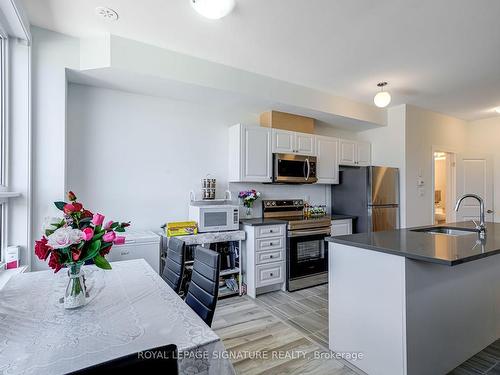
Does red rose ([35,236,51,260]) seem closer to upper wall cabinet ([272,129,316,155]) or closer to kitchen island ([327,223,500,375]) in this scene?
kitchen island ([327,223,500,375])

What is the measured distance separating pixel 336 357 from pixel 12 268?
2541mm

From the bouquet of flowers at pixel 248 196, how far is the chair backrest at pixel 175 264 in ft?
5.72

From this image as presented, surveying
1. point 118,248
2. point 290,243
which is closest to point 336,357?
point 290,243

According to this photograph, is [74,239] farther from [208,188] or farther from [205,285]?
[208,188]

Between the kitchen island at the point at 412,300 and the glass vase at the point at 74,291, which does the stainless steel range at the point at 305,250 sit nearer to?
the kitchen island at the point at 412,300

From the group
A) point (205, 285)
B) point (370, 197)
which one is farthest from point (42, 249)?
point (370, 197)

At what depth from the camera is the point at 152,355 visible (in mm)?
630

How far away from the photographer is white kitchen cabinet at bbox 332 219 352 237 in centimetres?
401

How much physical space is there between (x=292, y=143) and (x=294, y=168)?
0.35 m

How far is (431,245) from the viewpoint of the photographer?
1.80 m

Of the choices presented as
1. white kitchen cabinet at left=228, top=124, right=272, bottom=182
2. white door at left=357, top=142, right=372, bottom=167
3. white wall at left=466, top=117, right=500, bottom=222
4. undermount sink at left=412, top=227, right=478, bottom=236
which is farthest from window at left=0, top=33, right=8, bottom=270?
white wall at left=466, top=117, right=500, bottom=222

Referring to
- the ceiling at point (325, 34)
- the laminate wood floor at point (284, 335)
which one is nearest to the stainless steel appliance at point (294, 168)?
the ceiling at point (325, 34)

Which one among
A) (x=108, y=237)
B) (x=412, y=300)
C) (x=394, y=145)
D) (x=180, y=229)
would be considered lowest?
(x=412, y=300)

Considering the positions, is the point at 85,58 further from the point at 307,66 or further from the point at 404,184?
the point at 404,184
